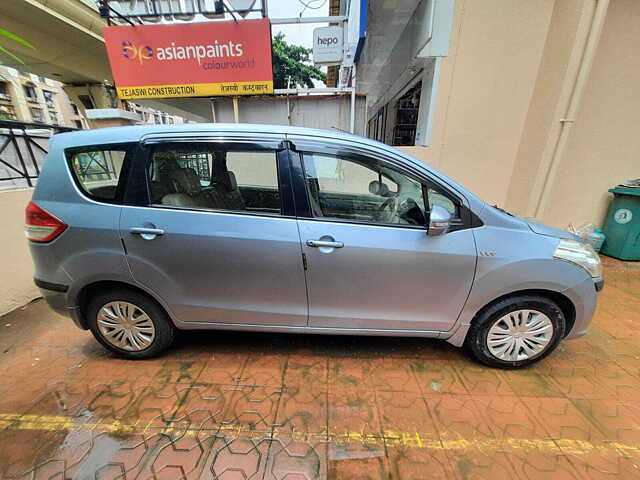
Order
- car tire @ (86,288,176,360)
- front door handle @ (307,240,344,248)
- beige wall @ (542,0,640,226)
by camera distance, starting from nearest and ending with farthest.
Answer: front door handle @ (307,240,344,248) → car tire @ (86,288,176,360) → beige wall @ (542,0,640,226)

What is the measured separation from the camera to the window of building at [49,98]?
90.7 ft

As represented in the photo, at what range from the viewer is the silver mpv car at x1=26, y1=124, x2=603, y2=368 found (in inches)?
76.0

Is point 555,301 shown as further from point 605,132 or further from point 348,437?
point 605,132

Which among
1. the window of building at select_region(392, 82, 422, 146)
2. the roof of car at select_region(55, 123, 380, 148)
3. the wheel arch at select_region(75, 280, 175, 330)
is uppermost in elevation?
the window of building at select_region(392, 82, 422, 146)

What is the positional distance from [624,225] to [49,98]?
1730 inches

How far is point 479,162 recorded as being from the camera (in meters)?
4.36

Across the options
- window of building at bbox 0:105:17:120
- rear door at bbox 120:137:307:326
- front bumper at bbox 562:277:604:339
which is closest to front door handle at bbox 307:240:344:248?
rear door at bbox 120:137:307:326

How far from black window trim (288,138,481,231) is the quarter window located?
1.3 inches

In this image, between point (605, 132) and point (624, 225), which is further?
point (605, 132)

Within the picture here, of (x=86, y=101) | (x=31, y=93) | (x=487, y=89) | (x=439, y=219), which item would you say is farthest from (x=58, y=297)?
(x=31, y=93)

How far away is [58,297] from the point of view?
2.11 m

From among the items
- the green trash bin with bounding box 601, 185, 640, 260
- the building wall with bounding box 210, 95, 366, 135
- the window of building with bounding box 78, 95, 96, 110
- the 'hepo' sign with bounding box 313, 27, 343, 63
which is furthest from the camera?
the window of building with bounding box 78, 95, 96, 110

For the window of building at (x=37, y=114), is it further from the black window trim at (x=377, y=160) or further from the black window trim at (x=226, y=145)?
the black window trim at (x=377, y=160)

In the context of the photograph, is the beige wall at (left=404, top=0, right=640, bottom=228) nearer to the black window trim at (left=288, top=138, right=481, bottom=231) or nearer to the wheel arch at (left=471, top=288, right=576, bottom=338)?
the black window trim at (left=288, top=138, right=481, bottom=231)
